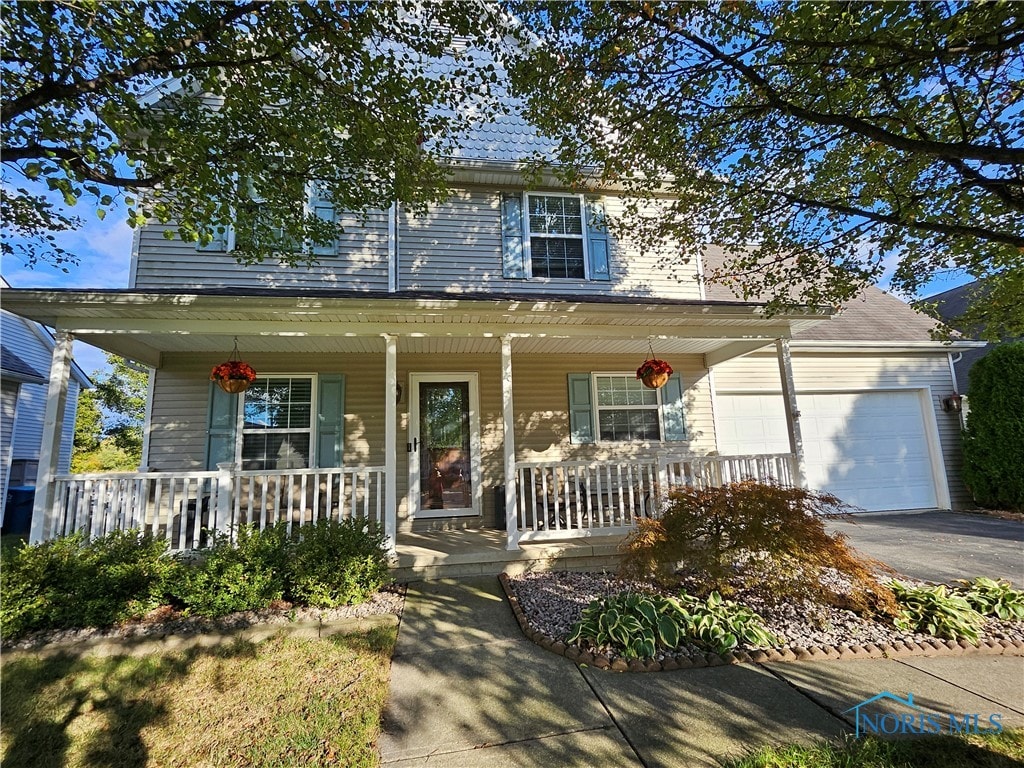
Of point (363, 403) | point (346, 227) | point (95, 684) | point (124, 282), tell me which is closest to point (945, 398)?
point (363, 403)

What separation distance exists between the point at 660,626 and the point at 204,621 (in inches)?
151

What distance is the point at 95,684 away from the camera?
301cm

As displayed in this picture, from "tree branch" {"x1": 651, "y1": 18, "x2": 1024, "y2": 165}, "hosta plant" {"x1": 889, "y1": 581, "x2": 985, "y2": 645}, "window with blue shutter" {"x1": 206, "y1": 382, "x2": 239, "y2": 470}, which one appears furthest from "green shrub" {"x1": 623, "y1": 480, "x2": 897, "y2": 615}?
"window with blue shutter" {"x1": 206, "y1": 382, "x2": 239, "y2": 470}

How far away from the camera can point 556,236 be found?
7.42m

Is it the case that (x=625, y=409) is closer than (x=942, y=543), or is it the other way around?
(x=942, y=543)

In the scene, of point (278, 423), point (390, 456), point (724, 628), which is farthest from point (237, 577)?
point (724, 628)

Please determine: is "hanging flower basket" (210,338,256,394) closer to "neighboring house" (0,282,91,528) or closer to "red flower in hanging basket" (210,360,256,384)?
"red flower in hanging basket" (210,360,256,384)

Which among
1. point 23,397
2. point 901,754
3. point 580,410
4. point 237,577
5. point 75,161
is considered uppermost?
point 75,161

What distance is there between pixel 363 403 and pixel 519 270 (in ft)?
10.7

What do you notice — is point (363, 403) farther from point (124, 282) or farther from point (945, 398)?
point (945, 398)

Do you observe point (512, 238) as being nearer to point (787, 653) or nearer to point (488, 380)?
point (488, 380)

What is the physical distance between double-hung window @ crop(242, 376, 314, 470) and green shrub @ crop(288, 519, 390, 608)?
2.40 m

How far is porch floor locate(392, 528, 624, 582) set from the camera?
15.8 feet

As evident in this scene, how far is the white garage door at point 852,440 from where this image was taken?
8109 mm
